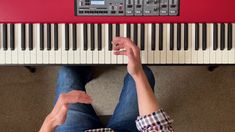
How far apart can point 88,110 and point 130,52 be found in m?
0.39

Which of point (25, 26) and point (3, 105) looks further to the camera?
point (3, 105)

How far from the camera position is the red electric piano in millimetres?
1511

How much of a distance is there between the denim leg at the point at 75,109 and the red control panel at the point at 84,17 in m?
0.30

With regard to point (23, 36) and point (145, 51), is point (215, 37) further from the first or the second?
point (23, 36)

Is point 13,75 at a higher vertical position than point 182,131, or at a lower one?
higher

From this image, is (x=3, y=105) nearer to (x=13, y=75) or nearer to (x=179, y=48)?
(x=13, y=75)

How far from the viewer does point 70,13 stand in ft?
4.97

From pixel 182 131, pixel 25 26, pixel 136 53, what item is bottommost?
pixel 182 131

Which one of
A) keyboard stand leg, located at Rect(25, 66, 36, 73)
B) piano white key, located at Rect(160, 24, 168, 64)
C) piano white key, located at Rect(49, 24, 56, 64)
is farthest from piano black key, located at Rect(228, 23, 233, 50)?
keyboard stand leg, located at Rect(25, 66, 36, 73)

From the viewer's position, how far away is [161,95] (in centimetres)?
198

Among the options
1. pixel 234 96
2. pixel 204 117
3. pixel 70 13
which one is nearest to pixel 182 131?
pixel 204 117

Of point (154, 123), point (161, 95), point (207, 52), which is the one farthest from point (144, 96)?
point (161, 95)

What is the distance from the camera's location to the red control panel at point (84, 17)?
150 cm

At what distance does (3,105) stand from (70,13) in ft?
2.39
